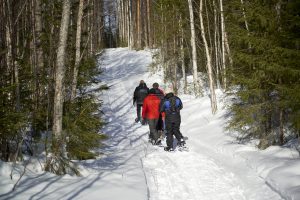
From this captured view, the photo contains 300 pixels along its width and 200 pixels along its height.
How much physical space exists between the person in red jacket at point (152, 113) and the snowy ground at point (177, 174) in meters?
0.38

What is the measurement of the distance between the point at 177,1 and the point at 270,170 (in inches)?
629

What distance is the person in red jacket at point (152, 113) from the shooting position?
1288cm

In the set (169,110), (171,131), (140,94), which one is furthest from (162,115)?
(140,94)

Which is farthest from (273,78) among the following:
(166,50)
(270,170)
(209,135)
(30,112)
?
(166,50)

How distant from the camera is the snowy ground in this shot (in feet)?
22.4

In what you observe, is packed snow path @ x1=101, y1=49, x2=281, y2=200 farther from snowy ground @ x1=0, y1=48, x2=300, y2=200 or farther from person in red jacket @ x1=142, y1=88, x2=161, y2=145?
person in red jacket @ x1=142, y1=88, x2=161, y2=145

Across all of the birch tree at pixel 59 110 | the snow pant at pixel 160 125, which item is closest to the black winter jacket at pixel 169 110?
the snow pant at pixel 160 125

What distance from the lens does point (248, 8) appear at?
31.6ft

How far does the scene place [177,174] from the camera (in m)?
8.61

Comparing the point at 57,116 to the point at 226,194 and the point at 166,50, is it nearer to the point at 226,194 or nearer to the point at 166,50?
the point at 226,194

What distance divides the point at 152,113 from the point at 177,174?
469 centimetres

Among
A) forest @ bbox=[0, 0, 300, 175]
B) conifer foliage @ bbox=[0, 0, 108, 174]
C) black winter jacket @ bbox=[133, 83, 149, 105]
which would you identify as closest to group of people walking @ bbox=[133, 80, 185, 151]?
black winter jacket @ bbox=[133, 83, 149, 105]

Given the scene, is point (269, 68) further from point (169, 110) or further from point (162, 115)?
point (162, 115)

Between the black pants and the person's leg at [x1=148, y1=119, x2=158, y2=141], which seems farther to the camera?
the person's leg at [x1=148, y1=119, x2=158, y2=141]
